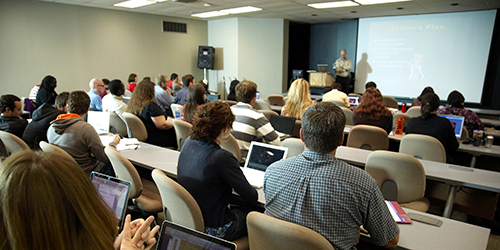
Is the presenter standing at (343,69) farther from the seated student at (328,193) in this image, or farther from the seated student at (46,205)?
the seated student at (46,205)

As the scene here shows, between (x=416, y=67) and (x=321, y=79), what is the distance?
2.66 meters

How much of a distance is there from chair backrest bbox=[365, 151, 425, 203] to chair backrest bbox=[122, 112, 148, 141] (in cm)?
274

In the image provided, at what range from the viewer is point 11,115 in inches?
136

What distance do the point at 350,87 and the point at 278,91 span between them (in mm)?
2368

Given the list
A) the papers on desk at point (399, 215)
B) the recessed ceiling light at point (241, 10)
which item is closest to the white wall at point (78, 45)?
the recessed ceiling light at point (241, 10)

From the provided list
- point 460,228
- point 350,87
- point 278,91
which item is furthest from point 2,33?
point 350,87

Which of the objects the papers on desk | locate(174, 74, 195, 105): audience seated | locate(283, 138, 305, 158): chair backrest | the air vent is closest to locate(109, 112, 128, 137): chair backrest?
locate(174, 74, 195, 105): audience seated

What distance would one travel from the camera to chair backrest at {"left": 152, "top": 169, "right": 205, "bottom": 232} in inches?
67.1

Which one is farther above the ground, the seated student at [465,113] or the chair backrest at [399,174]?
the seated student at [465,113]

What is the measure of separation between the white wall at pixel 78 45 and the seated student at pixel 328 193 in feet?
25.9

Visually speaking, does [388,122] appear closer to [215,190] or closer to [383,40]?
[215,190]

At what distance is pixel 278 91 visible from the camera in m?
10.4

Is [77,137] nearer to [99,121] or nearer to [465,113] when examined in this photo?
[99,121]

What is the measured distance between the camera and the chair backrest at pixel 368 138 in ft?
11.0
